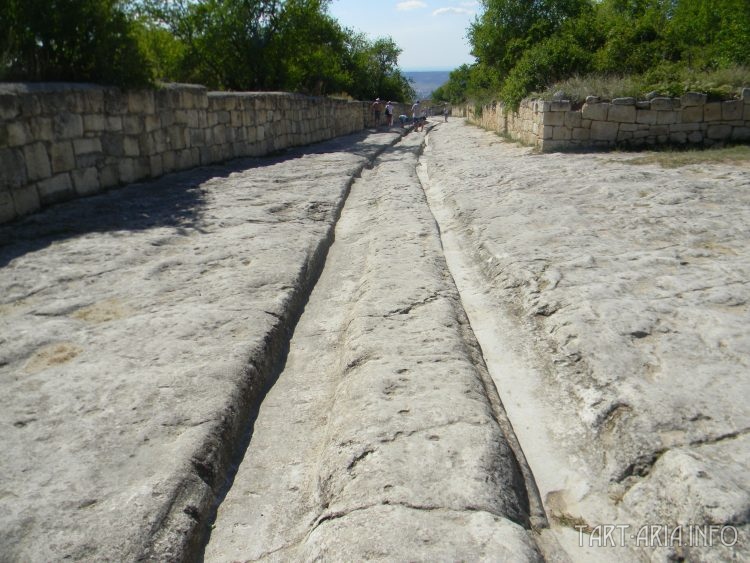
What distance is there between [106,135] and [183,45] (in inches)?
426

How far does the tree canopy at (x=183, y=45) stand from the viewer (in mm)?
7324

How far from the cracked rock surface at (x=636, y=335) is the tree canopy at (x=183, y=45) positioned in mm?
5161

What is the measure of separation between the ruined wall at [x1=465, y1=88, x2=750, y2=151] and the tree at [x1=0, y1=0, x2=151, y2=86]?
7.43 m

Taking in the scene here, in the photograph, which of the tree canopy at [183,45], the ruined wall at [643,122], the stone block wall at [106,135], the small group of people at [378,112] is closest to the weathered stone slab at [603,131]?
the ruined wall at [643,122]

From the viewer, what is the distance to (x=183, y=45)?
660 inches

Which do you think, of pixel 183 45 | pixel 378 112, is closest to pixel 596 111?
pixel 183 45

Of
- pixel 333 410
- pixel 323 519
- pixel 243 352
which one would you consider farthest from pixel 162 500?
pixel 243 352

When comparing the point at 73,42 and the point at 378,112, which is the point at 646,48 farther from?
the point at 378,112

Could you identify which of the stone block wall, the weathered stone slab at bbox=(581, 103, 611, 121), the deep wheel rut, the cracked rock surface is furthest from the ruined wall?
the deep wheel rut

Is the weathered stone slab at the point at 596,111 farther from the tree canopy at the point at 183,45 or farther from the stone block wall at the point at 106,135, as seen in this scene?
the tree canopy at the point at 183,45

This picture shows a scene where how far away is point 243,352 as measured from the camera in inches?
127

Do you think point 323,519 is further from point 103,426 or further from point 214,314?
point 214,314

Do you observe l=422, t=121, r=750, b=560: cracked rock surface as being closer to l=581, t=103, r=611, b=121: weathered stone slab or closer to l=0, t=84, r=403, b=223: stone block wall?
l=0, t=84, r=403, b=223: stone block wall

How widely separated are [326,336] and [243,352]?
765 millimetres
